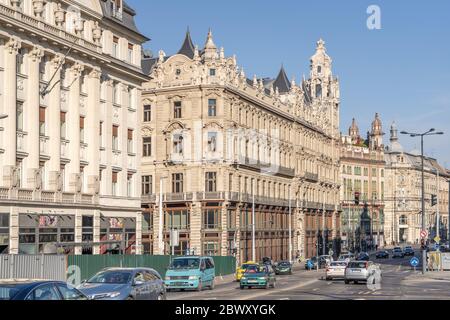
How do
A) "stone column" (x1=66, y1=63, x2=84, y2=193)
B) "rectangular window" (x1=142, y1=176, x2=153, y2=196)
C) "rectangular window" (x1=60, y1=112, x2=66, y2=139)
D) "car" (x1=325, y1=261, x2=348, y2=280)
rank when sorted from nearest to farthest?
"rectangular window" (x1=60, y1=112, x2=66, y2=139)
"stone column" (x1=66, y1=63, x2=84, y2=193)
"car" (x1=325, y1=261, x2=348, y2=280)
"rectangular window" (x1=142, y1=176, x2=153, y2=196)

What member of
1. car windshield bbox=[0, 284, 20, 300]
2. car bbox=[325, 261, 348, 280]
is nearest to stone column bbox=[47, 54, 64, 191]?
car bbox=[325, 261, 348, 280]

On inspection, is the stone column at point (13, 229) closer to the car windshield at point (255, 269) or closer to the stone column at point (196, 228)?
the car windshield at point (255, 269)

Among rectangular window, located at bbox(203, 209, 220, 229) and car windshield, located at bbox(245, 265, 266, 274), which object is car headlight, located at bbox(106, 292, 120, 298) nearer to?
car windshield, located at bbox(245, 265, 266, 274)

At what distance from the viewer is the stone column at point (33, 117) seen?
4775 cm

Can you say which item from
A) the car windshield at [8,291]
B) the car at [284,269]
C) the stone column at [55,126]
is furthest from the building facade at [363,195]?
the car windshield at [8,291]

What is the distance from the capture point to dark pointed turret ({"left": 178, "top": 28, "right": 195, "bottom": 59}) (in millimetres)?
92262

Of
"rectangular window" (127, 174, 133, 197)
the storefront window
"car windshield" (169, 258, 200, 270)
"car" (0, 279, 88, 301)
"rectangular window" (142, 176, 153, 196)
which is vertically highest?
"rectangular window" (142, 176, 153, 196)

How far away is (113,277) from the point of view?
24.7 meters

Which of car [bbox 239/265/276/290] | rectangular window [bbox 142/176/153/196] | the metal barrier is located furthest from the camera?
rectangular window [bbox 142/176/153/196]

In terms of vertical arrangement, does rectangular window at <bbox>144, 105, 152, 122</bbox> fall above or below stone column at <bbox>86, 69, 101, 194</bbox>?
above

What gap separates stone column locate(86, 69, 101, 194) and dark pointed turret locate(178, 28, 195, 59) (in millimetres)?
37219

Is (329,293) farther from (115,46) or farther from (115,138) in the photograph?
(115,46)

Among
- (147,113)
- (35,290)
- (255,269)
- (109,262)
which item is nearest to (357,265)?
(255,269)

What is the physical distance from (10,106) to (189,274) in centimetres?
1377
